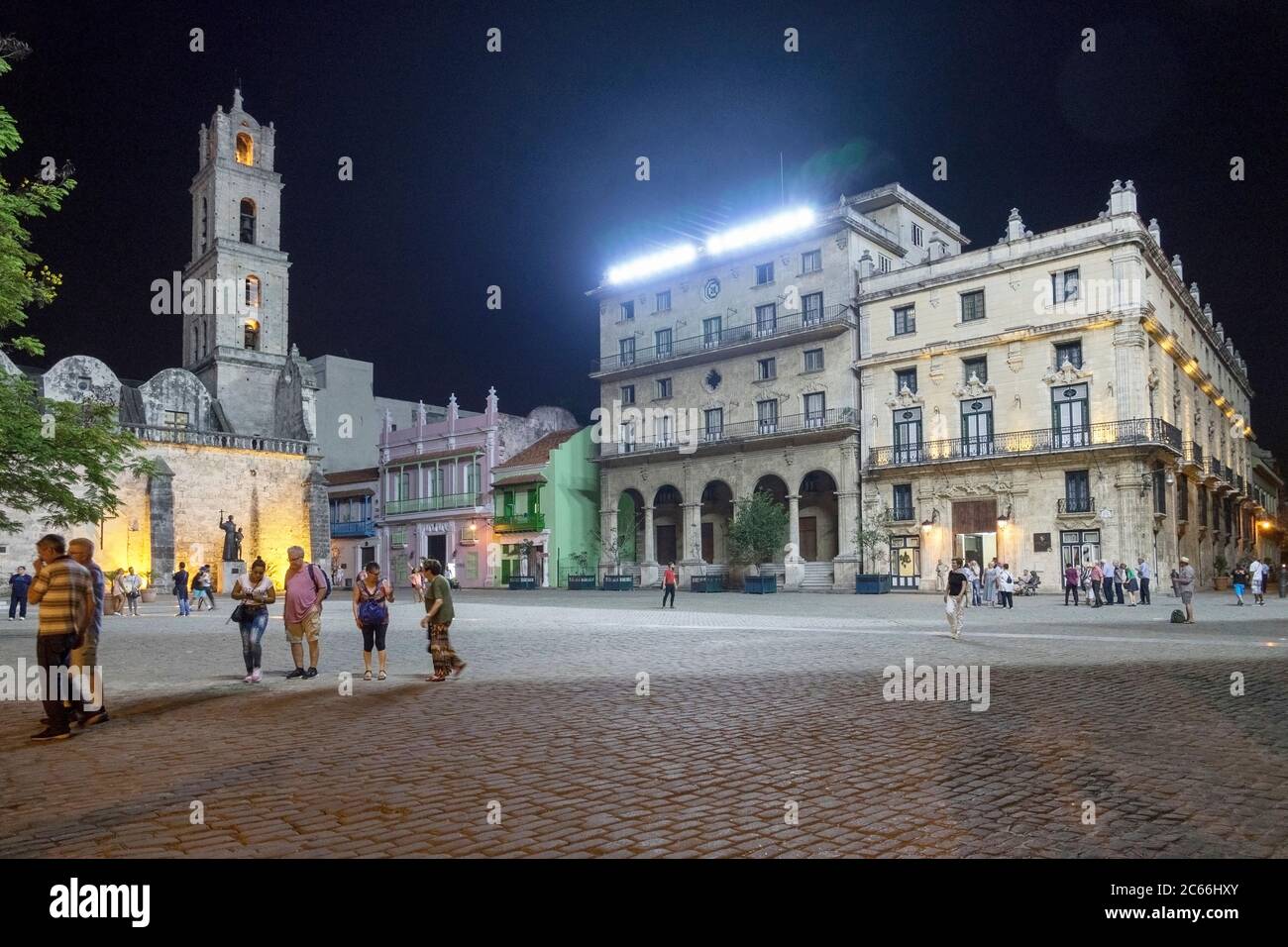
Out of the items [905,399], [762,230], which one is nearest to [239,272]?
[762,230]

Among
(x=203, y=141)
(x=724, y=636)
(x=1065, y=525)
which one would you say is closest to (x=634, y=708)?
(x=724, y=636)

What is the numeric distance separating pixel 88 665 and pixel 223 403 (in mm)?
43578

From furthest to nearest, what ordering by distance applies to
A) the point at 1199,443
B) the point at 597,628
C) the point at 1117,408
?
the point at 1199,443 → the point at 1117,408 → the point at 597,628

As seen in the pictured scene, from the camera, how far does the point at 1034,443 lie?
121 ft

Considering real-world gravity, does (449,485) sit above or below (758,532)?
above

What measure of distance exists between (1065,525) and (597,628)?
82.1ft

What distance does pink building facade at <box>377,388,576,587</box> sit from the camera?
5047 cm

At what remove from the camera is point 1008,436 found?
3759 cm

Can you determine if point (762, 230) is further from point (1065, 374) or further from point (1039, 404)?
point (1065, 374)

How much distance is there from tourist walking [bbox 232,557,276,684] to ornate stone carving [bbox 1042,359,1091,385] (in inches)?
1353

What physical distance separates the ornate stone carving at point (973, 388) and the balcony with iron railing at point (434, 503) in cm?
2694

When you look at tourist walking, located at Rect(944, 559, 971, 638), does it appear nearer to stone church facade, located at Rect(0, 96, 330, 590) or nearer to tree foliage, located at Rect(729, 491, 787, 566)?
tree foliage, located at Rect(729, 491, 787, 566)

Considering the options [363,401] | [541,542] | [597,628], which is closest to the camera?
[597,628]
